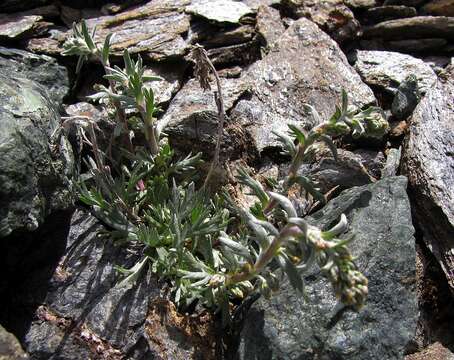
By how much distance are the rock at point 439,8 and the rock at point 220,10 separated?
2483 millimetres

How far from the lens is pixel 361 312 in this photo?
180 inches

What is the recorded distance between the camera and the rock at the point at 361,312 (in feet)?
14.6

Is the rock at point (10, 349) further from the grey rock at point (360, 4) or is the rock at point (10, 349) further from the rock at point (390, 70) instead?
the grey rock at point (360, 4)

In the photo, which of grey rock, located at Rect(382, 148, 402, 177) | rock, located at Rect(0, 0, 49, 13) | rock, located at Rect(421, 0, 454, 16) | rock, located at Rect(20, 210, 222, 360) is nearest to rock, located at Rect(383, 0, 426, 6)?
rock, located at Rect(421, 0, 454, 16)

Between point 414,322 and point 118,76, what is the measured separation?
319cm

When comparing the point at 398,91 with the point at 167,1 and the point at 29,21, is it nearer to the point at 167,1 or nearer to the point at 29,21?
the point at 167,1

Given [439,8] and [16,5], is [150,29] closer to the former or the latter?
[16,5]

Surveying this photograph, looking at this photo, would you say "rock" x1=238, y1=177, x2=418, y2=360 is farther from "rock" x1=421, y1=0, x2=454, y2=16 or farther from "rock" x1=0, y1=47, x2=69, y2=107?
"rock" x1=421, y1=0, x2=454, y2=16

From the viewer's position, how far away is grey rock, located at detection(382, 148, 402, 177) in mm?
6070

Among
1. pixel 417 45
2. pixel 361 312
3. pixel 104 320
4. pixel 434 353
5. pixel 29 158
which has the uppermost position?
pixel 29 158

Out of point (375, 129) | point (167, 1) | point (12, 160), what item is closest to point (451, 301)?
point (375, 129)

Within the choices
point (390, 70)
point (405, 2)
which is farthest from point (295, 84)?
point (405, 2)

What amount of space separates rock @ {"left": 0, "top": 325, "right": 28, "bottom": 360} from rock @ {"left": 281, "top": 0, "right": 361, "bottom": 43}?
17.8 ft

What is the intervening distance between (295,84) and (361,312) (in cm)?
316
